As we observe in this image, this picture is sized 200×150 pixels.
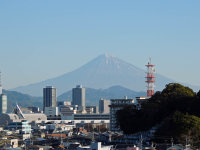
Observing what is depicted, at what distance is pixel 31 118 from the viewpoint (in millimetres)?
156125

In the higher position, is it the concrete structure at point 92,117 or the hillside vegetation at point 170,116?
the concrete structure at point 92,117

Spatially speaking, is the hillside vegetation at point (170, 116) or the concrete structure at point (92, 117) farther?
the concrete structure at point (92, 117)

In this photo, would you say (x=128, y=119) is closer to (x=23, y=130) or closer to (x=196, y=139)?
(x=196, y=139)

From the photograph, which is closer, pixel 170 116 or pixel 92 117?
pixel 170 116

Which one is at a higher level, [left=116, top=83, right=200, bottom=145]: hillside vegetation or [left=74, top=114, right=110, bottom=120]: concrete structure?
[left=74, top=114, right=110, bottom=120]: concrete structure

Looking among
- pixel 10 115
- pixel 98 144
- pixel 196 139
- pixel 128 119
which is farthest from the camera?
pixel 10 115

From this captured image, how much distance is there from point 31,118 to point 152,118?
93984 millimetres

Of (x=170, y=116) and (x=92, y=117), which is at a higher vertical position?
(x=92, y=117)

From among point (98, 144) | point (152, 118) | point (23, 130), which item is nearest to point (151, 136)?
point (152, 118)

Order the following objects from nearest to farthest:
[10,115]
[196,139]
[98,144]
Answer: [98,144] → [196,139] → [10,115]

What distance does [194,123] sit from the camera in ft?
183

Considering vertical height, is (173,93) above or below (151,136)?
above

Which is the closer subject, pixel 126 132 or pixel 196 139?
pixel 196 139

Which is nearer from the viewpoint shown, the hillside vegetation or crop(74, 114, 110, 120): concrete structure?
the hillside vegetation
